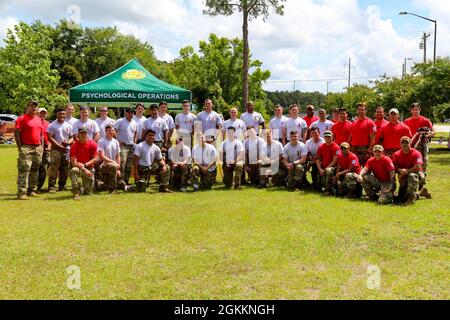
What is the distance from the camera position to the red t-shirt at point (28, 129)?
10.3m

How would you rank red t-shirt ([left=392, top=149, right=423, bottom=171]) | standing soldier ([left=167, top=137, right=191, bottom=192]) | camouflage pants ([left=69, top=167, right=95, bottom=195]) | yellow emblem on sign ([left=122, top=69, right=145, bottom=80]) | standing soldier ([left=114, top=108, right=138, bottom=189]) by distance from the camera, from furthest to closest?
yellow emblem on sign ([left=122, top=69, right=145, bottom=80]) → standing soldier ([left=114, top=108, right=138, bottom=189]) → standing soldier ([left=167, top=137, right=191, bottom=192]) → camouflage pants ([left=69, top=167, right=95, bottom=195]) → red t-shirt ([left=392, top=149, right=423, bottom=171])

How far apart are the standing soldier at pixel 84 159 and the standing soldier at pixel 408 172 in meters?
6.47

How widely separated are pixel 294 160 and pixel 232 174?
1539 mm

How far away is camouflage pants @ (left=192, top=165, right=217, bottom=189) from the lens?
11.4 metres

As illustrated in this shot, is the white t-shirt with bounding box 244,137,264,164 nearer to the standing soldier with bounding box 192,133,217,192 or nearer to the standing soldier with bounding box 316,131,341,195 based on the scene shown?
the standing soldier with bounding box 192,133,217,192

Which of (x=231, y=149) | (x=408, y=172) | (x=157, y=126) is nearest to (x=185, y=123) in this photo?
(x=157, y=126)

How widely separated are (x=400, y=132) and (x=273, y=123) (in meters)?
3.19

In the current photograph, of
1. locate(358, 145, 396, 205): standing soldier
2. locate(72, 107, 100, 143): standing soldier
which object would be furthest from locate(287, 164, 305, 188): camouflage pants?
locate(72, 107, 100, 143): standing soldier

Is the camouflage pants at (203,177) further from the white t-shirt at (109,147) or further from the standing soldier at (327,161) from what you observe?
the standing soldier at (327,161)

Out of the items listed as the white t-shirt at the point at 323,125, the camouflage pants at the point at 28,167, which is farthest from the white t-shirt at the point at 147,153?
the white t-shirt at the point at 323,125

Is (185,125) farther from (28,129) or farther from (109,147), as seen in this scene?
(28,129)

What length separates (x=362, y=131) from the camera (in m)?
11.2

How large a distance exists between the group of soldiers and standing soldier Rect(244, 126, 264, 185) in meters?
0.02

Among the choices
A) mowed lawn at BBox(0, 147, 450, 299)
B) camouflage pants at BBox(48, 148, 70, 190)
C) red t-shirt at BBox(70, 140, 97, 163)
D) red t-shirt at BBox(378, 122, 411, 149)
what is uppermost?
red t-shirt at BBox(378, 122, 411, 149)
